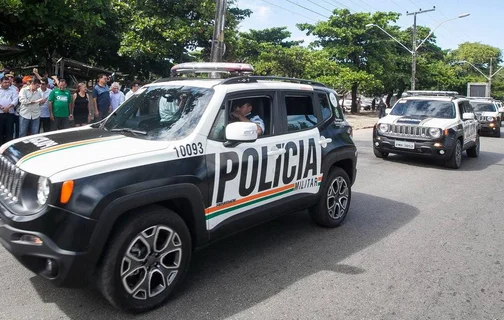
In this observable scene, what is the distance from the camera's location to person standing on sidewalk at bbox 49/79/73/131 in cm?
904

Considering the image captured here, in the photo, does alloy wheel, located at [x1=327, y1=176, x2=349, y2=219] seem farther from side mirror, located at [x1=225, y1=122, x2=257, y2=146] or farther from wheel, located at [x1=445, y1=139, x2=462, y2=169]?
wheel, located at [x1=445, y1=139, x2=462, y2=169]

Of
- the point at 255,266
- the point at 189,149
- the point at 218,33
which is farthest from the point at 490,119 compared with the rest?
the point at 189,149

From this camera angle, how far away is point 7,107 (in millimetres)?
8414

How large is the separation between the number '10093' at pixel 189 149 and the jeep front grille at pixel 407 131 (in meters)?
7.49

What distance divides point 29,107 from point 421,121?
8584 millimetres

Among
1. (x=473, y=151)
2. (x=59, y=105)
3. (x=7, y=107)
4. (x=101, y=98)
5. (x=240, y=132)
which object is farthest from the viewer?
(x=473, y=151)

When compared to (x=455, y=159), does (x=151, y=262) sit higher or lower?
lower

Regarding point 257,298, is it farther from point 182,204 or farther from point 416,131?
point 416,131

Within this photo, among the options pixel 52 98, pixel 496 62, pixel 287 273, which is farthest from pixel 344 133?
pixel 496 62

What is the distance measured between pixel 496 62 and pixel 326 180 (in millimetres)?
83024

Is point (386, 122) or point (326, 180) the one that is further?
point (386, 122)

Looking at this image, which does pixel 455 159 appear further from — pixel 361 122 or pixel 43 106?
pixel 361 122

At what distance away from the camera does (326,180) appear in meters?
4.85

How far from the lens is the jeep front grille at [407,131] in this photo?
950cm
